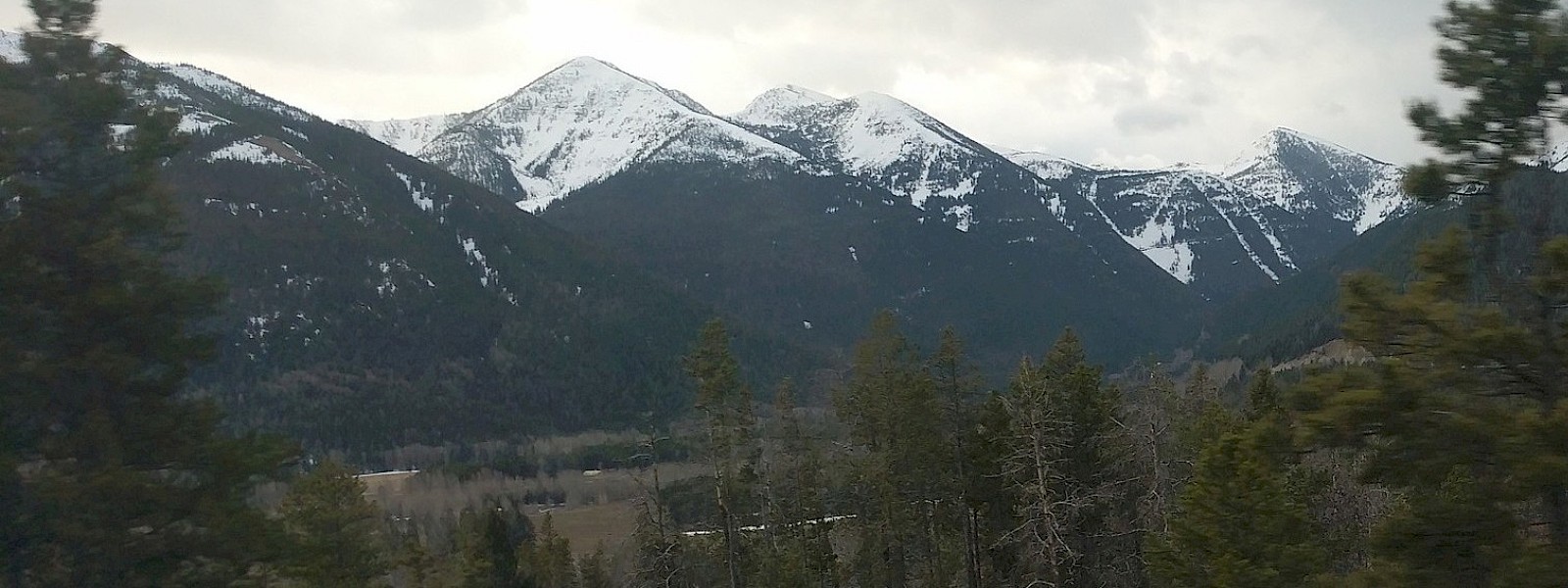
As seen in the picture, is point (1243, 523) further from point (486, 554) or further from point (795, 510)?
point (486, 554)

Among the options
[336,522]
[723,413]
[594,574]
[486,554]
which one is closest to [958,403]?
[723,413]

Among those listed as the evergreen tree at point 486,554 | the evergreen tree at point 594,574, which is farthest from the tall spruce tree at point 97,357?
the evergreen tree at point 594,574

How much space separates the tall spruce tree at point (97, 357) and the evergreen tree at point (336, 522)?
7672 mm

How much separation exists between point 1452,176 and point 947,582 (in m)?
25.1

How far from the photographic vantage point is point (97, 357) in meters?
10.7

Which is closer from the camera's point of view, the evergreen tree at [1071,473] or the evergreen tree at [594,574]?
the evergreen tree at [1071,473]

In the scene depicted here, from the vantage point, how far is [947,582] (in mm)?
33000

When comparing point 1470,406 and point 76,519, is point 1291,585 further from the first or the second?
point 76,519

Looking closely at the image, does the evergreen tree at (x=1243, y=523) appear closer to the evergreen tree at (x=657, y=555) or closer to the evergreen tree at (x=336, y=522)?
the evergreen tree at (x=657, y=555)

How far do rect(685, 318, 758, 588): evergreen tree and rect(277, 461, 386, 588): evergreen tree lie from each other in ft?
32.5

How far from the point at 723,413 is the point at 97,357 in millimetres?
19793

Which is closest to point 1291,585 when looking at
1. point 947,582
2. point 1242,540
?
point 1242,540

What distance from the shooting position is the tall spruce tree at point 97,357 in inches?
410

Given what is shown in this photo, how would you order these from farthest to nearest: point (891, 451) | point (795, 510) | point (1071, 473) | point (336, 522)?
1. point (795, 510)
2. point (891, 451)
3. point (1071, 473)
4. point (336, 522)
